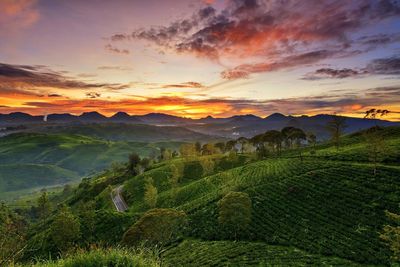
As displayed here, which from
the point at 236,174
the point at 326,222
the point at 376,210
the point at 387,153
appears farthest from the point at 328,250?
the point at 236,174

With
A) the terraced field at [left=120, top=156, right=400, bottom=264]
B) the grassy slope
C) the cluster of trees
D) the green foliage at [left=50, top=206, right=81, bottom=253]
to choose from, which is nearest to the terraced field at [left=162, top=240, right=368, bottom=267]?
the grassy slope

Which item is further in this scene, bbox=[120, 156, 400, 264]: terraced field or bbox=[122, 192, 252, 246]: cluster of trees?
bbox=[120, 156, 400, 264]: terraced field

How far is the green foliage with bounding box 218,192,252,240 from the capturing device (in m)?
70.2

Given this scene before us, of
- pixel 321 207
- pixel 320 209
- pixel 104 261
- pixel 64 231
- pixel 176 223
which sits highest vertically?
pixel 104 261

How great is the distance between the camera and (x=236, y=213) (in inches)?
2778

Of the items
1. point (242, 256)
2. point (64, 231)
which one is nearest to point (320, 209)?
point (242, 256)

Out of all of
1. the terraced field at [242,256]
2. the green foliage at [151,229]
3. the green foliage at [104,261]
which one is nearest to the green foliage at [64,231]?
the terraced field at [242,256]

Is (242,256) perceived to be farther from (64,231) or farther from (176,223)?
(64,231)

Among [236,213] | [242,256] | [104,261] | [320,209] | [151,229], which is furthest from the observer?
[320,209]

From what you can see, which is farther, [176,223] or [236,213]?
[176,223]

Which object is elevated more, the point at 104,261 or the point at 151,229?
the point at 104,261

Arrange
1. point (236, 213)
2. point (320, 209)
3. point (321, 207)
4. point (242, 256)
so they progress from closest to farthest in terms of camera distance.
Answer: point (242, 256), point (236, 213), point (320, 209), point (321, 207)

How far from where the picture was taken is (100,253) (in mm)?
13617

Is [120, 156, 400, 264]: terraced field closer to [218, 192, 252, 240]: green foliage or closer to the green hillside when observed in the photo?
the green hillside
